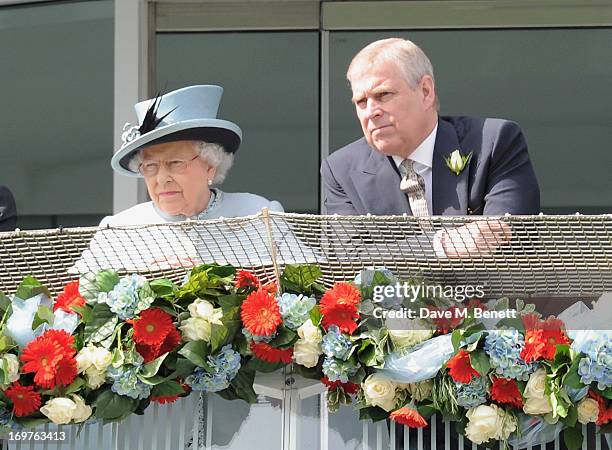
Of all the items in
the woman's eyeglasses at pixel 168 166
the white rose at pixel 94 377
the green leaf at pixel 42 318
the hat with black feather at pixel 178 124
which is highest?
the hat with black feather at pixel 178 124

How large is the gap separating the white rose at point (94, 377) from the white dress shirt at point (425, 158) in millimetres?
1105

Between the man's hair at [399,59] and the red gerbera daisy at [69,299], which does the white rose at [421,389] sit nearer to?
the red gerbera daisy at [69,299]

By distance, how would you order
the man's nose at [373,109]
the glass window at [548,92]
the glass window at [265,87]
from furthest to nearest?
1. the glass window at [265,87]
2. the glass window at [548,92]
3. the man's nose at [373,109]

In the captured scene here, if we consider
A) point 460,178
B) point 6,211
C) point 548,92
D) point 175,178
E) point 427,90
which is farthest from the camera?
point 548,92

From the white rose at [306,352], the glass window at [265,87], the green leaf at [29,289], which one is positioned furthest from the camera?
the glass window at [265,87]

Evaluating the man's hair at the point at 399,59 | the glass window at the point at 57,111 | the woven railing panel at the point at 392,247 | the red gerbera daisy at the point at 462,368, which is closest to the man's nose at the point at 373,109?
the man's hair at the point at 399,59

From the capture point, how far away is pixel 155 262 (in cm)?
293

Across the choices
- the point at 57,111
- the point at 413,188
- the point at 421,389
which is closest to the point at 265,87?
the point at 57,111

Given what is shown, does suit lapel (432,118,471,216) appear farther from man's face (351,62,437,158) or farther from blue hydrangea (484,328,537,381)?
blue hydrangea (484,328,537,381)

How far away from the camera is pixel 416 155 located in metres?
3.60

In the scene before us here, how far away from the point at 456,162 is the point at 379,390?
94 centimetres

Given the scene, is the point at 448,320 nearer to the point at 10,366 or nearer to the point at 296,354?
the point at 296,354

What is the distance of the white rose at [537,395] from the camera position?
273 cm

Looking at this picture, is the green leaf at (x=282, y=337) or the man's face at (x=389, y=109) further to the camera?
the man's face at (x=389, y=109)
